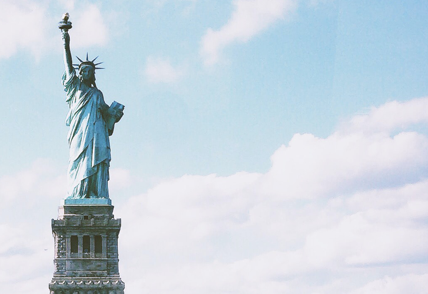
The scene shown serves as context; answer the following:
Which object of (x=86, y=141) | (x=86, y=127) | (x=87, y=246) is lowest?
(x=87, y=246)

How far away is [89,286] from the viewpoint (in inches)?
3100

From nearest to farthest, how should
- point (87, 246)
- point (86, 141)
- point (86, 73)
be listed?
point (87, 246) < point (86, 141) < point (86, 73)

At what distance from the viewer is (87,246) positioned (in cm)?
8038

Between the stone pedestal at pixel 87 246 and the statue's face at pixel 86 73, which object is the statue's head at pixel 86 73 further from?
the stone pedestal at pixel 87 246

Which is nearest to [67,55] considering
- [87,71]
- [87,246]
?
[87,71]

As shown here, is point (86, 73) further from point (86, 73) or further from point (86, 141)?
point (86, 141)

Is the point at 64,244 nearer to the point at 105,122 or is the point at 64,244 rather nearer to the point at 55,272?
the point at 55,272

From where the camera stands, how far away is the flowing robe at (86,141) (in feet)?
268

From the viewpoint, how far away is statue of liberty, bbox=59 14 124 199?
269 feet

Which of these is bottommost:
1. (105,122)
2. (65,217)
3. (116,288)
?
A: (116,288)

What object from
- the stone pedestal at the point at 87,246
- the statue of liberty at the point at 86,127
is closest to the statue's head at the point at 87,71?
the statue of liberty at the point at 86,127

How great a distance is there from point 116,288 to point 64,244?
4.58 metres

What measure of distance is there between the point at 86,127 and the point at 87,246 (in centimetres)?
825

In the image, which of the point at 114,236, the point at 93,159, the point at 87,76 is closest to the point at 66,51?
the point at 87,76
